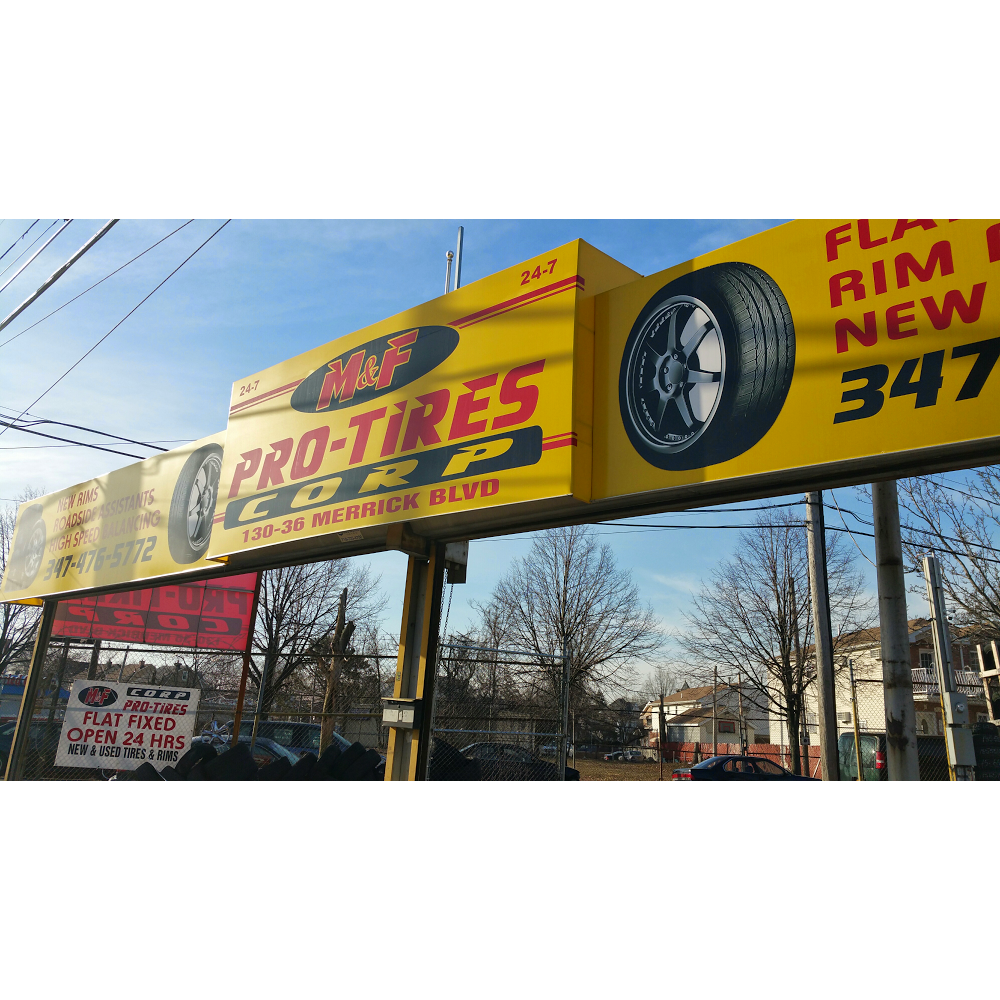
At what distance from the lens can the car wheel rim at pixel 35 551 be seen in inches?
577

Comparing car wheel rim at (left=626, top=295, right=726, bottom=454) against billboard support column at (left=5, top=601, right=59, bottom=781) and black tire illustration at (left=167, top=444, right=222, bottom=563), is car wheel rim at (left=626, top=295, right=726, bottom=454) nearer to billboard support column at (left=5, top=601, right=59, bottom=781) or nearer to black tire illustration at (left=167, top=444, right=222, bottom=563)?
black tire illustration at (left=167, top=444, right=222, bottom=563)

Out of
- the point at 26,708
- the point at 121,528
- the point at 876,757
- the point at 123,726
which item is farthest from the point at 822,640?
the point at 26,708

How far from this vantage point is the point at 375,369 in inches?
290

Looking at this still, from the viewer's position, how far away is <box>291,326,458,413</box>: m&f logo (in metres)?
6.81

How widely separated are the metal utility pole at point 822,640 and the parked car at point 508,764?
3.62 metres

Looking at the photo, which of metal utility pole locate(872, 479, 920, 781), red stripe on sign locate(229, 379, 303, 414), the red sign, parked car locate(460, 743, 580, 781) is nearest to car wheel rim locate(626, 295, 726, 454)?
metal utility pole locate(872, 479, 920, 781)
